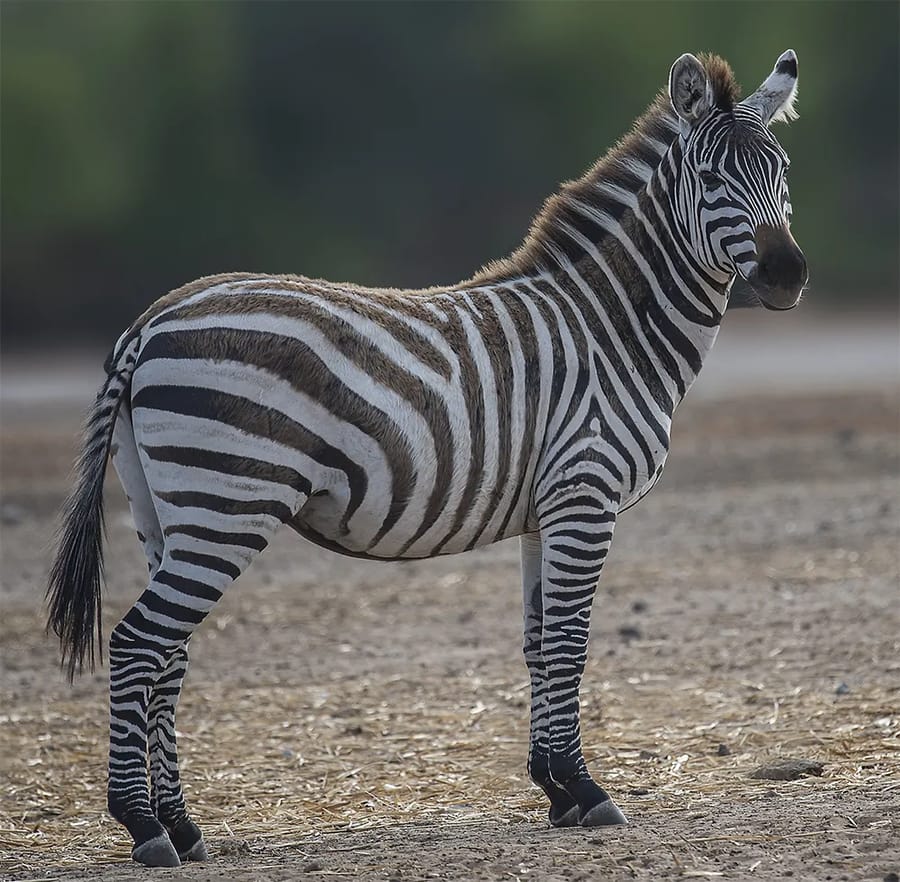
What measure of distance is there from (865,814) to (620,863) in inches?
38.9

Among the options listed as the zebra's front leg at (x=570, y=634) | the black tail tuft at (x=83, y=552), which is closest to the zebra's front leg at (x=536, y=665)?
the zebra's front leg at (x=570, y=634)

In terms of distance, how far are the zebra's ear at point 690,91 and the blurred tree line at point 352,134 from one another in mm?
27707

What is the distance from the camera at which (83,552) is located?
5.39 meters

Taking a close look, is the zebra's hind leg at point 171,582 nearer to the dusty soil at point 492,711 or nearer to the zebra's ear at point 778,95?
the dusty soil at point 492,711

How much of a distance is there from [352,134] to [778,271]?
34343 mm

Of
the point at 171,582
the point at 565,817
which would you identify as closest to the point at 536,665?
the point at 565,817

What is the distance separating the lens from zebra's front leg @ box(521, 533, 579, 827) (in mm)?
5812

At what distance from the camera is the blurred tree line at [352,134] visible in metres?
34.6

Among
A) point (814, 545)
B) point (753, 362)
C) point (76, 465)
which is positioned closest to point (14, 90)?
point (753, 362)

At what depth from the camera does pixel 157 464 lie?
16.8 ft

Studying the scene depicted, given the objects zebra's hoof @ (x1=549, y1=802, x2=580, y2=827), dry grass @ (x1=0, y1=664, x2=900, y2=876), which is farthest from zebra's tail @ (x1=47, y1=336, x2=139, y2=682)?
zebra's hoof @ (x1=549, y1=802, x2=580, y2=827)

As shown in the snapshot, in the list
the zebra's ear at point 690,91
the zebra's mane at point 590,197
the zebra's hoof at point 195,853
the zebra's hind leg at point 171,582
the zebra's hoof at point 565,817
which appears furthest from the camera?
the zebra's mane at point 590,197

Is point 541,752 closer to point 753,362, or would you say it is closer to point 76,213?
point 753,362

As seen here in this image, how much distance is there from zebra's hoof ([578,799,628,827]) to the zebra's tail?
1894 millimetres
